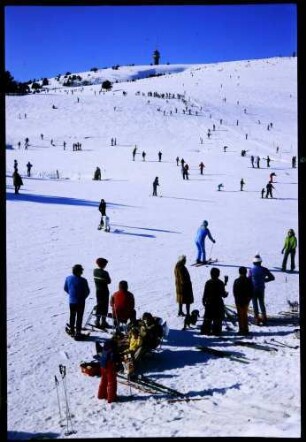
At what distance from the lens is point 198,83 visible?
7062 centimetres

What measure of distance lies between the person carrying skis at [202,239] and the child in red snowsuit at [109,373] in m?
5.54

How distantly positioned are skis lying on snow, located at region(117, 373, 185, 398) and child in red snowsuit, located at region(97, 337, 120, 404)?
1.36 feet

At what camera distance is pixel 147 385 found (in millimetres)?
5820

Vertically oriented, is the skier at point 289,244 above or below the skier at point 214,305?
above

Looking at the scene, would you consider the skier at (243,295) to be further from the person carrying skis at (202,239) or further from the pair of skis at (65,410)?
the person carrying skis at (202,239)

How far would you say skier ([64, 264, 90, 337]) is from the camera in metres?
7.01

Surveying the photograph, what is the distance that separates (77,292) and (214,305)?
1971mm

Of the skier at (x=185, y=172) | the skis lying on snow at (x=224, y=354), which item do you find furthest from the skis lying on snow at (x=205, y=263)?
the skier at (x=185, y=172)

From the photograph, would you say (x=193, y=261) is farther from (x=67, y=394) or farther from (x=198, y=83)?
(x=198, y=83)

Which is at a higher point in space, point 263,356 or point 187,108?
point 187,108

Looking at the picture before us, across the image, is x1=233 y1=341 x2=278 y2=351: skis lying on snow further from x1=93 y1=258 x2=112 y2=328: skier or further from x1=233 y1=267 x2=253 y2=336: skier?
x1=93 y1=258 x2=112 y2=328: skier

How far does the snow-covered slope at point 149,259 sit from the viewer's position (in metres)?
5.18
